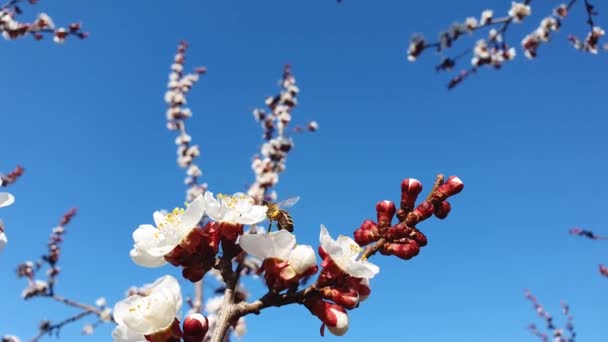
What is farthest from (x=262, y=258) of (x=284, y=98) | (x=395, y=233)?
(x=284, y=98)

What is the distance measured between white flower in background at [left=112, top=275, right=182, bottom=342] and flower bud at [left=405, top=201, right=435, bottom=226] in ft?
1.89

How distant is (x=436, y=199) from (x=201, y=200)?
59cm

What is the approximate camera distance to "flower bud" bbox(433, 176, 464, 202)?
1306 millimetres

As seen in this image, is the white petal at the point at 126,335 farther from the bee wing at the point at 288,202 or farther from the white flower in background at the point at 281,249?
the bee wing at the point at 288,202

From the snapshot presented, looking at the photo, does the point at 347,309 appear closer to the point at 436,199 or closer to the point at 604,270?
the point at 436,199

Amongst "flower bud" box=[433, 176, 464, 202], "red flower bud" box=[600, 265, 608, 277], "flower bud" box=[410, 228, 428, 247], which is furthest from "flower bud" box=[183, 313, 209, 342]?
"red flower bud" box=[600, 265, 608, 277]

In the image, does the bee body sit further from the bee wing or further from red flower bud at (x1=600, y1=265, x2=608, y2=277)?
red flower bud at (x1=600, y1=265, x2=608, y2=277)

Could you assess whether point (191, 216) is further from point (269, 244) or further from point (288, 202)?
point (288, 202)

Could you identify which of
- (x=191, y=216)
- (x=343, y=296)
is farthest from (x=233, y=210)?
(x=343, y=296)

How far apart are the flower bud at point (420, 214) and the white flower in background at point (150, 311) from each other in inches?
22.7

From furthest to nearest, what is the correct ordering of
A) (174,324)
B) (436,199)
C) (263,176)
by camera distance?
→ (263,176), (436,199), (174,324)

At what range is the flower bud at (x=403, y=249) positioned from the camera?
49.0 inches

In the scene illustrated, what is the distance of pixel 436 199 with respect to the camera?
4.35 ft

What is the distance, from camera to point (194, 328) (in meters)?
1.12
